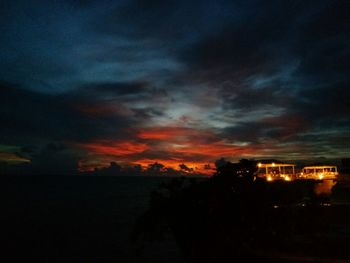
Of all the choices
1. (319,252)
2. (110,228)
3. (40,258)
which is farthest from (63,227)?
(319,252)

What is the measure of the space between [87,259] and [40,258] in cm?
567

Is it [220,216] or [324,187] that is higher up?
[324,187]

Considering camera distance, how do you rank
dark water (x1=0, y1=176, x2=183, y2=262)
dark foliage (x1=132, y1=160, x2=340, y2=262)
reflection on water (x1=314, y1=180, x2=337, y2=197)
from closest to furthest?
dark foliage (x1=132, y1=160, x2=340, y2=262)
dark water (x1=0, y1=176, x2=183, y2=262)
reflection on water (x1=314, y1=180, x2=337, y2=197)

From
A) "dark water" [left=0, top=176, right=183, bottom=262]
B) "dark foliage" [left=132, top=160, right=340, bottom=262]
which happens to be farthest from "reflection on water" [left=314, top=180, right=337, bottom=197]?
"dark foliage" [left=132, top=160, right=340, bottom=262]

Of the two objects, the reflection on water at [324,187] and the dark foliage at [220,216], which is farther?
A: the reflection on water at [324,187]

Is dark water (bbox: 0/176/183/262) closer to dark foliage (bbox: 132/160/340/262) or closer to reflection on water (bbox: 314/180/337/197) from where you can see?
dark foliage (bbox: 132/160/340/262)

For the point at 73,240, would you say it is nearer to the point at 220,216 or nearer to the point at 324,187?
the point at 324,187

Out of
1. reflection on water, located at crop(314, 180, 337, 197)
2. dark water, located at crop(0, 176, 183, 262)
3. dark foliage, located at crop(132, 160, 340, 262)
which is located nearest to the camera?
dark foliage, located at crop(132, 160, 340, 262)

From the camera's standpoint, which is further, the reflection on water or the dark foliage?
the reflection on water

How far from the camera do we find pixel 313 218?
12.6 meters

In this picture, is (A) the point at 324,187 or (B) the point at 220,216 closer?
(B) the point at 220,216

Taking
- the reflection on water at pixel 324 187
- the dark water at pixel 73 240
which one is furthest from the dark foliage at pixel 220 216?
the reflection on water at pixel 324 187

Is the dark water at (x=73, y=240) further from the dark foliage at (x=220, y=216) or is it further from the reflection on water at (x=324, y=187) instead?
the reflection on water at (x=324, y=187)

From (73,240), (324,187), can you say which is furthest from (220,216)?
(324,187)
